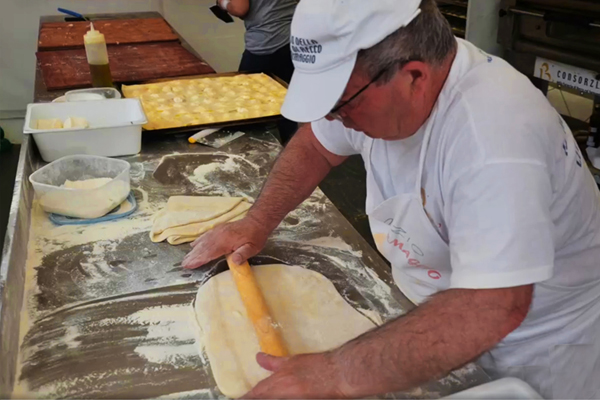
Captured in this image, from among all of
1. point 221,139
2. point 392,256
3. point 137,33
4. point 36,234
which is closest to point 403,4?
point 392,256

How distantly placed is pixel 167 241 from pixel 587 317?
101 centimetres

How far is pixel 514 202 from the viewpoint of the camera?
0.85 meters

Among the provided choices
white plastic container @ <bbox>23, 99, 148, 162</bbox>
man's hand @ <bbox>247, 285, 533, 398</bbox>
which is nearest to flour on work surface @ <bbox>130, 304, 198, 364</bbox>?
man's hand @ <bbox>247, 285, 533, 398</bbox>

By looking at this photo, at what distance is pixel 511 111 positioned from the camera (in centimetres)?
92

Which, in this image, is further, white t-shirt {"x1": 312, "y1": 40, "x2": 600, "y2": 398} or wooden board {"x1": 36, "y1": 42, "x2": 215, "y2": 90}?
wooden board {"x1": 36, "y1": 42, "x2": 215, "y2": 90}

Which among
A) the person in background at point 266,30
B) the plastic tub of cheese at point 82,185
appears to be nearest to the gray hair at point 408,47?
the plastic tub of cheese at point 82,185

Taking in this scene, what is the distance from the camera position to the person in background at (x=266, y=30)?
9.60 feet

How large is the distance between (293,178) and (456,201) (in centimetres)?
65

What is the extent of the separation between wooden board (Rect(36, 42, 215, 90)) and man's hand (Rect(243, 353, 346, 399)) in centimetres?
194

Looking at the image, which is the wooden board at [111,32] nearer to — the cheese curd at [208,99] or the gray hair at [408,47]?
the cheese curd at [208,99]

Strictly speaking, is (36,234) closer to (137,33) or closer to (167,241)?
(167,241)

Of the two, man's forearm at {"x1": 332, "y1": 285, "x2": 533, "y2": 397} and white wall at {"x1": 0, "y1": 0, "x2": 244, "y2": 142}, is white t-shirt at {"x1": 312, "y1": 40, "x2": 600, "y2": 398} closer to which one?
man's forearm at {"x1": 332, "y1": 285, "x2": 533, "y2": 397}

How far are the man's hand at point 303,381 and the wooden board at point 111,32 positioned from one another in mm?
2678

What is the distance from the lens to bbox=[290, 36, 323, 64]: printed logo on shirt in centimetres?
98
